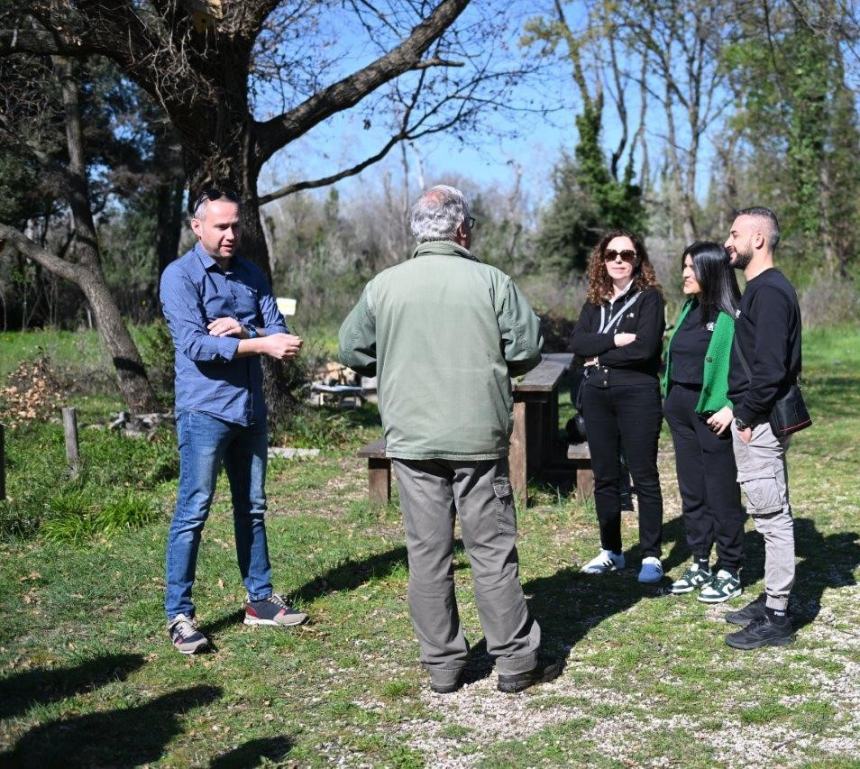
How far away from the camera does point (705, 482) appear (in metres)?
5.44

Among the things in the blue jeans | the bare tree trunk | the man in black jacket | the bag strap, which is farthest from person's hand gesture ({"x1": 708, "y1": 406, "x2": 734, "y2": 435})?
the bare tree trunk

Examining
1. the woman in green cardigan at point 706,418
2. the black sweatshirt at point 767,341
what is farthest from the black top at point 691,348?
the black sweatshirt at point 767,341

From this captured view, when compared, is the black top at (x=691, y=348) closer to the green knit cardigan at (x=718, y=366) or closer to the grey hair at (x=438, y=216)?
the green knit cardigan at (x=718, y=366)

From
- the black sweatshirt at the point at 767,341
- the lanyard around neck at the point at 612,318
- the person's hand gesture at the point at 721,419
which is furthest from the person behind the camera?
the lanyard around neck at the point at 612,318

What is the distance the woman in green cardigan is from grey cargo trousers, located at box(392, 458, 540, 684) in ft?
4.95

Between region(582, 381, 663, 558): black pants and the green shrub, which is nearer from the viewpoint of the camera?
region(582, 381, 663, 558): black pants

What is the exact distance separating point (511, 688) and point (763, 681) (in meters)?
1.01

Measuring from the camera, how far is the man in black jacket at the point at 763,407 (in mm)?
4410

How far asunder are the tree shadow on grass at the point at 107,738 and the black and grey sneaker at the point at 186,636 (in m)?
0.47

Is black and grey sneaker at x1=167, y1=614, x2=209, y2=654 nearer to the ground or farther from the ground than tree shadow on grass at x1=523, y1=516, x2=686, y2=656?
farther from the ground

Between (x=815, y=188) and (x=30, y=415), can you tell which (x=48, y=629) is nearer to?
(x=30, y=415)

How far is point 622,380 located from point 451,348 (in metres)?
1.89

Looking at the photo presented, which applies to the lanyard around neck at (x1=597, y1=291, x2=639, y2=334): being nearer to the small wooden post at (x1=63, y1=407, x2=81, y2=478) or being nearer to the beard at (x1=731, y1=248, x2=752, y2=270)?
the beard at (x1=731, y1=248, x2=752, y2=270)

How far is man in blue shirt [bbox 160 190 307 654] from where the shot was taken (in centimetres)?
453
